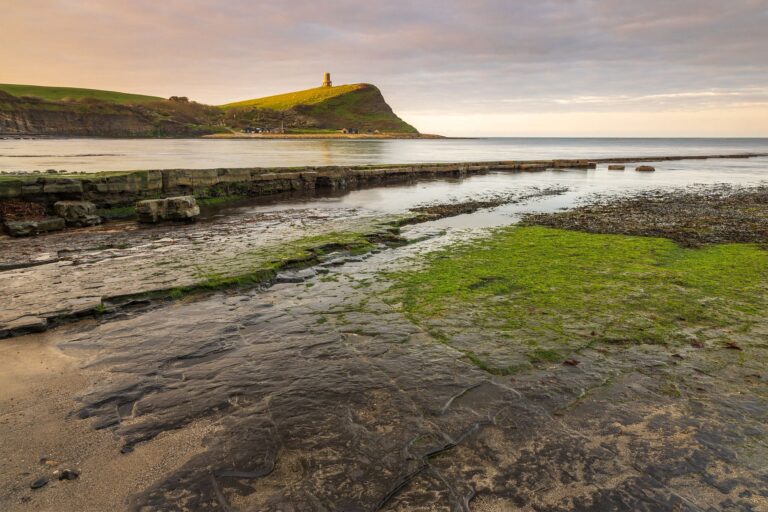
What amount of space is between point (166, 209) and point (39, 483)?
15141 millimetres

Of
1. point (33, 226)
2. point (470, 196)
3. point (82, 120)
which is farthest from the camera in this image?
point (82, 120)

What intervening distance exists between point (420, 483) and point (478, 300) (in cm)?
532

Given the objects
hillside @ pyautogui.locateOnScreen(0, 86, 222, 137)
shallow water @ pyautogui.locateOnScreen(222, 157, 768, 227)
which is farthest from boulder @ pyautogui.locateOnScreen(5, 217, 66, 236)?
hillside @ pyautogui.locateOnScreen(0, 86, 222, 137)

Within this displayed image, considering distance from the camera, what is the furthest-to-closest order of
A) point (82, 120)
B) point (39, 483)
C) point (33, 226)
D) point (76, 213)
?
point (82, 120) < point (76, 213) < point (33, 226) < point (39, 483)

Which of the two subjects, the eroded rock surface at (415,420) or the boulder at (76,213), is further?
the boulder at (76,213)

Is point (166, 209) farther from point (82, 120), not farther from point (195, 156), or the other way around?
point (82, 120)

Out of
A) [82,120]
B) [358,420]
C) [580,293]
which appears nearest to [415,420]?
[358,420]

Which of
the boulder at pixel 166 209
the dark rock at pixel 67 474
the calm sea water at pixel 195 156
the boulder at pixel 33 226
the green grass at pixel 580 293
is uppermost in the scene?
the calm sea water at pixel 195 156

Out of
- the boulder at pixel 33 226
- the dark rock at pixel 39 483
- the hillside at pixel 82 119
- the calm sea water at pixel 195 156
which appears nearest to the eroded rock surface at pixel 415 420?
the dark rock at pixel 39 483

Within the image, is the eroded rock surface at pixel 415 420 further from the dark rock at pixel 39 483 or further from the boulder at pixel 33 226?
the boulder at pixel 33 226

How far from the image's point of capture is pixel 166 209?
56.2 ft

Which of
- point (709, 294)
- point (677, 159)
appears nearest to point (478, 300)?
point (709, 294)

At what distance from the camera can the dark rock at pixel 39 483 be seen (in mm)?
3758

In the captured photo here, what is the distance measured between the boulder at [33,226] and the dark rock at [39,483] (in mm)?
13790
